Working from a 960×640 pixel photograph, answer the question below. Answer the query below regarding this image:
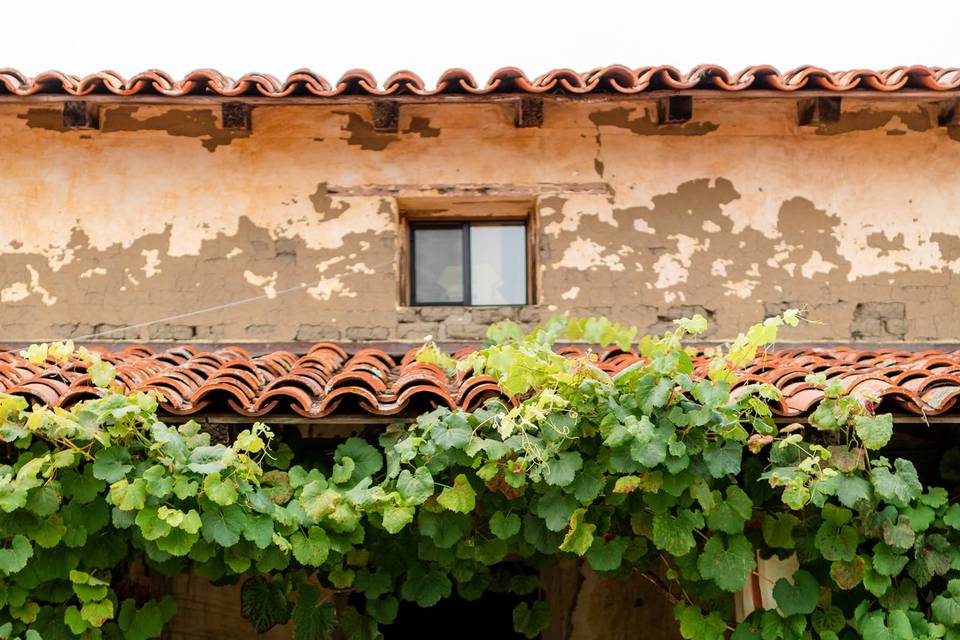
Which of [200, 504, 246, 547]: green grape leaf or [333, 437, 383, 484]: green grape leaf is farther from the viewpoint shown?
[333, 437, 383, 484]: green grape leaf

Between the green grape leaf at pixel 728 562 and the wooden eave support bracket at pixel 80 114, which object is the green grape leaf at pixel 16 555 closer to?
the green grape leaf at pixel 728 562

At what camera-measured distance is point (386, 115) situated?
6.50 metres

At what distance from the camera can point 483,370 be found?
404cm

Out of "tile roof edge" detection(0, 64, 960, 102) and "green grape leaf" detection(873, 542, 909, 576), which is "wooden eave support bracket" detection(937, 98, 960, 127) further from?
"green grape leaf" detection(873, 542, 909, 576)

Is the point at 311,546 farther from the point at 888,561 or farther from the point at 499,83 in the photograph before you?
the point at 499,83

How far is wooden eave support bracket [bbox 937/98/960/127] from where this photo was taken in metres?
6.57

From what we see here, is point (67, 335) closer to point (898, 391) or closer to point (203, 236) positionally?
point (203, 236)

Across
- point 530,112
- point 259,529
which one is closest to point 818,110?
point 530,112

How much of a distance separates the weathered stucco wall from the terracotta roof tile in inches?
18.2

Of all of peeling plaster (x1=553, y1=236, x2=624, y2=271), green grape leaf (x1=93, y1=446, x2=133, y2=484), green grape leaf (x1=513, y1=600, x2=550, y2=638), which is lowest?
green grape leaf (x1=513, y1=600, x2=550, y2=638)

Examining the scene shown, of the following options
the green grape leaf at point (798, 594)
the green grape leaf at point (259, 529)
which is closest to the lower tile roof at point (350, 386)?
the green grape leaf at point (259, 529)

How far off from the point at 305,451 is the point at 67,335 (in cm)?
291

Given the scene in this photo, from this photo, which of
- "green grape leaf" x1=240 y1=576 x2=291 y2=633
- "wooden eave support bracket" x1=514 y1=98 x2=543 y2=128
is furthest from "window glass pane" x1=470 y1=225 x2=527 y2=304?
"green grape leaf" x1=240 y1=576 x2=291 y2=633

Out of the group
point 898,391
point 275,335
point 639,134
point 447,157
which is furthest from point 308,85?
point 898,391
